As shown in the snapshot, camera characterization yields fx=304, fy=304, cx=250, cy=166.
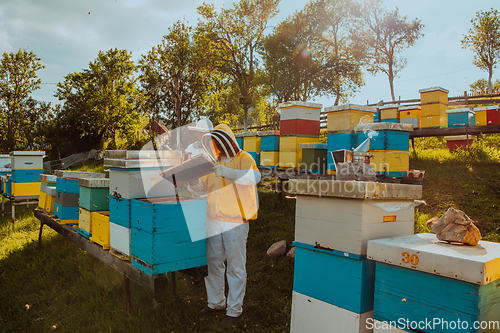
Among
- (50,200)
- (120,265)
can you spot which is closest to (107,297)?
(120,265)

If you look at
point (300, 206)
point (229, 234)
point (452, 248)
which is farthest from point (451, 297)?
point (229, 234)

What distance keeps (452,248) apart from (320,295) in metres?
0.82

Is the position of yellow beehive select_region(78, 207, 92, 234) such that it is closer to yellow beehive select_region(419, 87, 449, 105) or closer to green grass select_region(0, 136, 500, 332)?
green grass select_region(0, 136, 500, 332)

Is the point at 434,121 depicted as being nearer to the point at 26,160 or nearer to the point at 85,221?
the point at 85,221

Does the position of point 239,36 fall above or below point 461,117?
Answer: above

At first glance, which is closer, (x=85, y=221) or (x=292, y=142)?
(x=85, y=221)

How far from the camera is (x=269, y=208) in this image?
6.21 meters

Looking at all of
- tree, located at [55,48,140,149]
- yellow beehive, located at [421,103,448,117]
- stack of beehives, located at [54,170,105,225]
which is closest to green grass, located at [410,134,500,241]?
yellow beehive, located at [421,103,448,117]

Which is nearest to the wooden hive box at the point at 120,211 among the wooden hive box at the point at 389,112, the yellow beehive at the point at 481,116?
the wooden hive box at the point at 389,112

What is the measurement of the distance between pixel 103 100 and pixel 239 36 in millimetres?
10944

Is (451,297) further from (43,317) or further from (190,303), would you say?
(43,317)

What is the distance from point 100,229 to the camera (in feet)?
10.2

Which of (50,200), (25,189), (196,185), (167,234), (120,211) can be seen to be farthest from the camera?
(25,189)

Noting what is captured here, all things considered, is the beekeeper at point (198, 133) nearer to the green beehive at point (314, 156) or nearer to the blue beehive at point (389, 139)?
the green beehive at point (314, 156)
